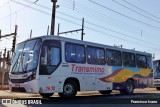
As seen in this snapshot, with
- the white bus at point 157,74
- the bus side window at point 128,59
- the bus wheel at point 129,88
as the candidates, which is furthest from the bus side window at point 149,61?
the white bus at point 157,74

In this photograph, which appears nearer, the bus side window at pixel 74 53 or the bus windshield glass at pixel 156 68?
the bus side window at pixel 74 53

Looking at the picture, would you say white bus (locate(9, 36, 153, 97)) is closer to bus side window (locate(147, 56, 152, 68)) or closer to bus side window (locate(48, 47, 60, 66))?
bus side window (locate(48, 47, 60, 66))

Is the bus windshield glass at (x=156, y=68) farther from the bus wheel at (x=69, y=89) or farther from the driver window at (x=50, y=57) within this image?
the driver window at (x=50, y=57)

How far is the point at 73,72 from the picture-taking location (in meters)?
16.5

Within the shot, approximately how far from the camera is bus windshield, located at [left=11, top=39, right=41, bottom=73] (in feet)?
48.0

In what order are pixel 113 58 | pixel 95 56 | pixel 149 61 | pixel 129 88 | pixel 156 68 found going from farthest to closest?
pixel 156 68, pixel 149 61, pixel 129 88, pixel 113 58, pixel 95 56

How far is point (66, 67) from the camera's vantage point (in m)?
15.9

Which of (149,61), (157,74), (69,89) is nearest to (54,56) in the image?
(69,89)

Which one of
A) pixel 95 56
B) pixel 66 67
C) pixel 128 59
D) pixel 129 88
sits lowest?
pixel 129 88

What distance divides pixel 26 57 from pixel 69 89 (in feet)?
9.33

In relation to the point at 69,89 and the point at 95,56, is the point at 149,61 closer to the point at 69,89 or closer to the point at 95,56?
the point at 95,56

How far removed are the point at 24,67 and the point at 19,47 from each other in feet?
5.52

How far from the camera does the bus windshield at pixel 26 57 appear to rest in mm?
14642

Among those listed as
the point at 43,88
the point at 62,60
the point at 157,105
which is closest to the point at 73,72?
the point at 62,60
